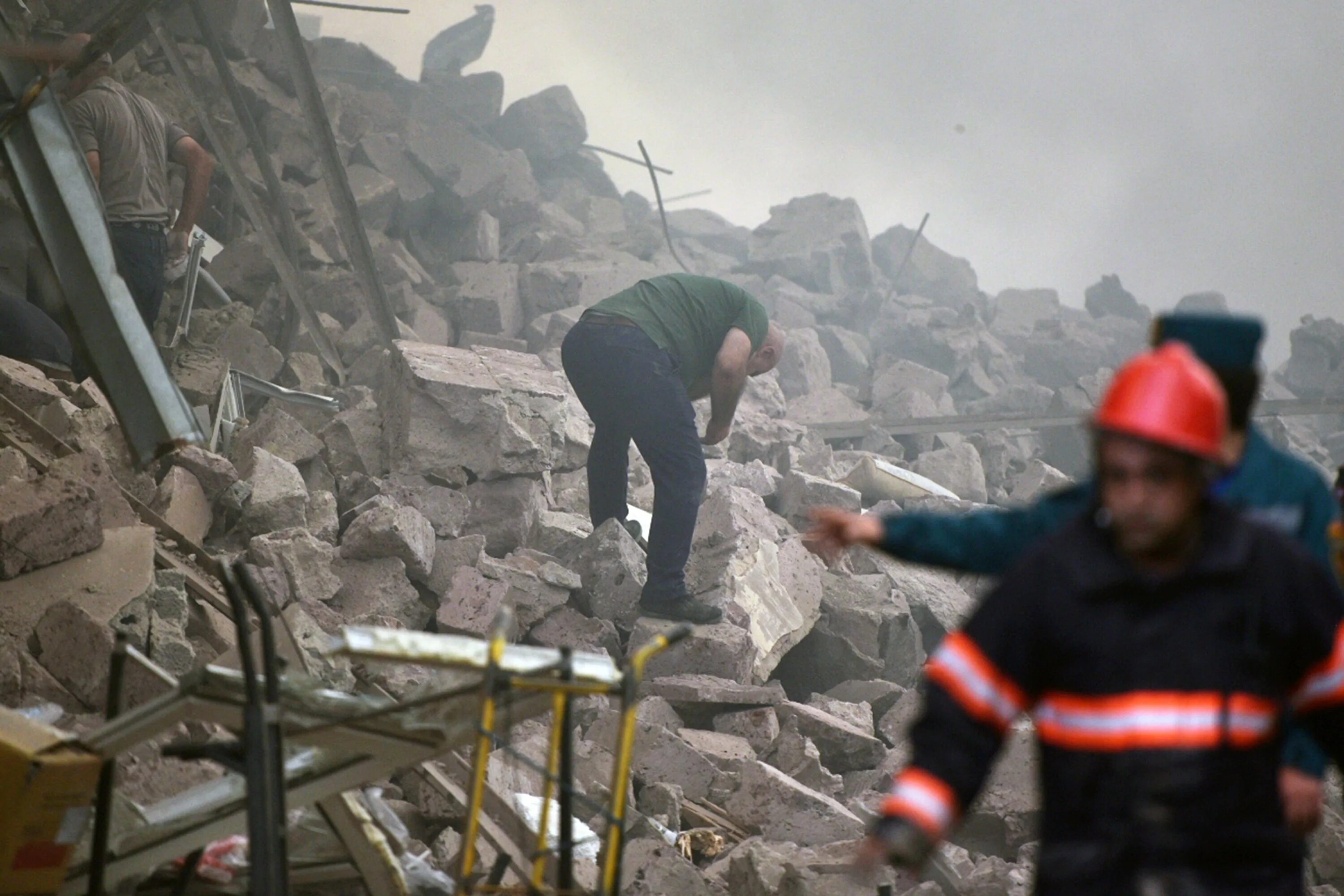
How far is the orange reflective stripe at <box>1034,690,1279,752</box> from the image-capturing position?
1430mm

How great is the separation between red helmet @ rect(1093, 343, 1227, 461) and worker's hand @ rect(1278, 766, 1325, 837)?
1.59ft

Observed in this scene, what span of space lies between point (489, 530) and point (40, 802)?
12.5 feet

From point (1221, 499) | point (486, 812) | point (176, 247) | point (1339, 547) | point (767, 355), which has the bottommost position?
point (486, 812)

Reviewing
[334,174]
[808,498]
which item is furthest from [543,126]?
[808,498]

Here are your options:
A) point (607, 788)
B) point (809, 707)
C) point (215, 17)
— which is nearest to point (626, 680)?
point (607, 788)

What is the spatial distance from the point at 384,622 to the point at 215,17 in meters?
6.92

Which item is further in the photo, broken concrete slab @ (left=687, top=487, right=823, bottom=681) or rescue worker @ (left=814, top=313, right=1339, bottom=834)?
broken concrete slab @ (left=687, top=487, right=823, bottom=681)

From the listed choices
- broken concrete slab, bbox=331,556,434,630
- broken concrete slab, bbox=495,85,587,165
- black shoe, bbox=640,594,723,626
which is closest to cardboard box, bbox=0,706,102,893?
broken concrete slab, bbox=331,556,434,630

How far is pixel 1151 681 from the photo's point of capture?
1444mm

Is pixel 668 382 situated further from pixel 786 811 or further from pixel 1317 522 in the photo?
pixel 1317 522

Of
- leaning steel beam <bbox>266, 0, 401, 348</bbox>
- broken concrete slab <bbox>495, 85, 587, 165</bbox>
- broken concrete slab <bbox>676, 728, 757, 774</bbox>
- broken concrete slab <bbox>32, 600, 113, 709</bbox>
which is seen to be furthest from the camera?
broken concrete slab <bbox>495, 85, 587, 165</bbox>

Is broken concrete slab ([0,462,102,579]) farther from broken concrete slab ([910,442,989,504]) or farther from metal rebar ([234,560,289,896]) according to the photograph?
broken concrete slab ([910,442,989,504])

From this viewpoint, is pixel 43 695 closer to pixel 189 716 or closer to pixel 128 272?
pixel 189 716

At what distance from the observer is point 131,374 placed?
352cm
